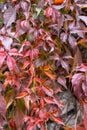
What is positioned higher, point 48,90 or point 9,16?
point 9,16

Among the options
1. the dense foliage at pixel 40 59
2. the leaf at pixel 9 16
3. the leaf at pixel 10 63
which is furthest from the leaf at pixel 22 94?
the leaf at pixel 9 16

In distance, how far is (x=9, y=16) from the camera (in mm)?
1361

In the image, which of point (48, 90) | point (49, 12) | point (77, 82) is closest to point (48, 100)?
point (48, 90)

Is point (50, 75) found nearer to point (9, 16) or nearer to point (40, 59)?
point (40, 59)

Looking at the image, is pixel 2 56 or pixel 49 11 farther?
pixel 49 11

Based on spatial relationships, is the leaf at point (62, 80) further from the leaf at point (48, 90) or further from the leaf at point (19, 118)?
the leaf at point (19, 118)

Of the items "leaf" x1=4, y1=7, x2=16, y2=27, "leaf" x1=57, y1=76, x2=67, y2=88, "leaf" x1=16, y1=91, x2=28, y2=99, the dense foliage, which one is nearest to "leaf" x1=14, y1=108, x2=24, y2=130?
the dense foliage

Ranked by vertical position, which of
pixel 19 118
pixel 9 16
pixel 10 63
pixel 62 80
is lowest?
pixel 19 118

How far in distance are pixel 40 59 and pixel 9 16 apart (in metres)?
0.24

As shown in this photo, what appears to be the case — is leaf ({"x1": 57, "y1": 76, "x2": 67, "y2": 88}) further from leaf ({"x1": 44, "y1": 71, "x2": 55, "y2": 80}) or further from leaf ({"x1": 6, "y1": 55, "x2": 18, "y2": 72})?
leaf ({"x1": 6, "y1": 55, "x2": 18, "y2": 72})

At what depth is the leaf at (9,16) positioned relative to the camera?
1353mm

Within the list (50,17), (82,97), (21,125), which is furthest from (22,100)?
(50,17)

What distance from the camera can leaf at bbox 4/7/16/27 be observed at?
4.44 feet

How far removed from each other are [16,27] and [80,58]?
1.06 feet
